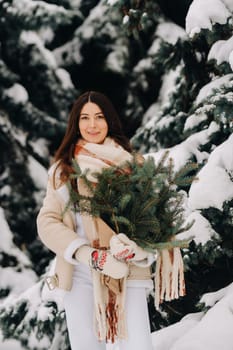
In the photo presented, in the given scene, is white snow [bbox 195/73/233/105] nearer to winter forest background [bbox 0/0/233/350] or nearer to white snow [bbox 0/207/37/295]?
winter forest background [bbox 0/0/233/350]

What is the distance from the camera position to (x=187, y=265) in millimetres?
3916

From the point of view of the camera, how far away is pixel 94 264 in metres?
2.61

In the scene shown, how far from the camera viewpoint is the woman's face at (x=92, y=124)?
2.91 metres

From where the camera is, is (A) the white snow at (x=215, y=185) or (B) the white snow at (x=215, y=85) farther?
(B) the white snow at (x=215, y=85)

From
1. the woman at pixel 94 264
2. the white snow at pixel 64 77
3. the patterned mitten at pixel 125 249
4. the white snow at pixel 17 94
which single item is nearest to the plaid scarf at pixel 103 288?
the woman at pixel 94 264

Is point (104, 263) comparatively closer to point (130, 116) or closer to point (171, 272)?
point (171, 272)

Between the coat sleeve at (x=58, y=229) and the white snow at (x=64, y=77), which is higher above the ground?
the coat sleeve at (x=58, y=229)

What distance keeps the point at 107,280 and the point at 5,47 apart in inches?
195

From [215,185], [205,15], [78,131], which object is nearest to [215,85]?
[205,15]

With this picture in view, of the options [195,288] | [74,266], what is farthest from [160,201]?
[195,288]

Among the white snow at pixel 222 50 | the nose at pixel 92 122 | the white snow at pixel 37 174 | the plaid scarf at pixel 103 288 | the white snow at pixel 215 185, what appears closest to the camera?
the plaid scarf at pixel 103 288

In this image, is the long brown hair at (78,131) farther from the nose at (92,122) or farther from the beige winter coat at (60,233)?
the beige winter coat at (60,233)

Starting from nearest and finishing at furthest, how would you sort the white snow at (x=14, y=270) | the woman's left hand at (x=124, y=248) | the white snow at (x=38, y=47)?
1. the woman's left hand at (x=124, y=248)
2. the white snow at (x=14, y=270)
3. the white snow at (x=38, y=47)

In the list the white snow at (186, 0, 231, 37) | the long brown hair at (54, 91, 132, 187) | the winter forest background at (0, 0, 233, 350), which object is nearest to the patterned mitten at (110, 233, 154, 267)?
the long brown hair at (54, 91, 132, 187)
